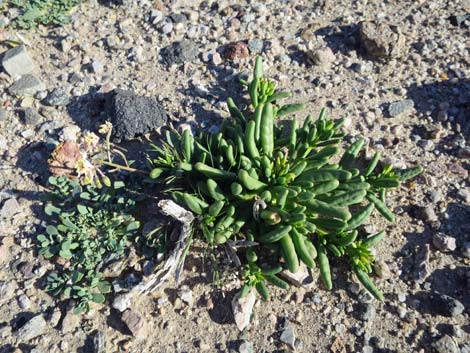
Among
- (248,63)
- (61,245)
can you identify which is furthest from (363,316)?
(248,63)

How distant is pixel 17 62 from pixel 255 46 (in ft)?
8.14

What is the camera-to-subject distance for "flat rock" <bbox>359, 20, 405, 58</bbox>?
15.9ft

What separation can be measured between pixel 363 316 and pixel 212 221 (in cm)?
135

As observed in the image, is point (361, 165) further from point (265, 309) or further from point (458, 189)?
point (265, 309)

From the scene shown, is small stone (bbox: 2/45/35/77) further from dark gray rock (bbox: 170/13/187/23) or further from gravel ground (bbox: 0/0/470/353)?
dark gray rock (bbox: 170/13/187/23)

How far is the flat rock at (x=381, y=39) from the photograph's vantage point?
4.84m

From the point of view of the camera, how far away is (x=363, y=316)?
3.58 meters

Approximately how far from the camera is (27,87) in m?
4.79

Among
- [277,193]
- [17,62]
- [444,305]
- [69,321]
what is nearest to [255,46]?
[277,193]

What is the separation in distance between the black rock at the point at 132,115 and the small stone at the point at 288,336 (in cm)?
215

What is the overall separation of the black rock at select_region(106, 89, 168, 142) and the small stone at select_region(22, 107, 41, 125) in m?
0.74

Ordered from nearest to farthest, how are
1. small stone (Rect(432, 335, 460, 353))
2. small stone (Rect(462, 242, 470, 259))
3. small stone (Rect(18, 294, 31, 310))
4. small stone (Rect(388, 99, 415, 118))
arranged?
small stone (Rect(432, 335, 460, 353)) → small stone (Rect(18, 294, 31, 310)) → small stone (Rect(462, 242, 470, 259)) → small stone (Rect(388, 99, 415, 118))

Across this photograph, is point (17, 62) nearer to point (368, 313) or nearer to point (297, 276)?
point (297, 276)

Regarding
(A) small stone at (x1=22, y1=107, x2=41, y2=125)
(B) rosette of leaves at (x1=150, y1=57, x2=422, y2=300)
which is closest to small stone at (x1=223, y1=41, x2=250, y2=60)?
(B) rosette of leaves at (x1=150, y1=57, x2=422, y2=300)
